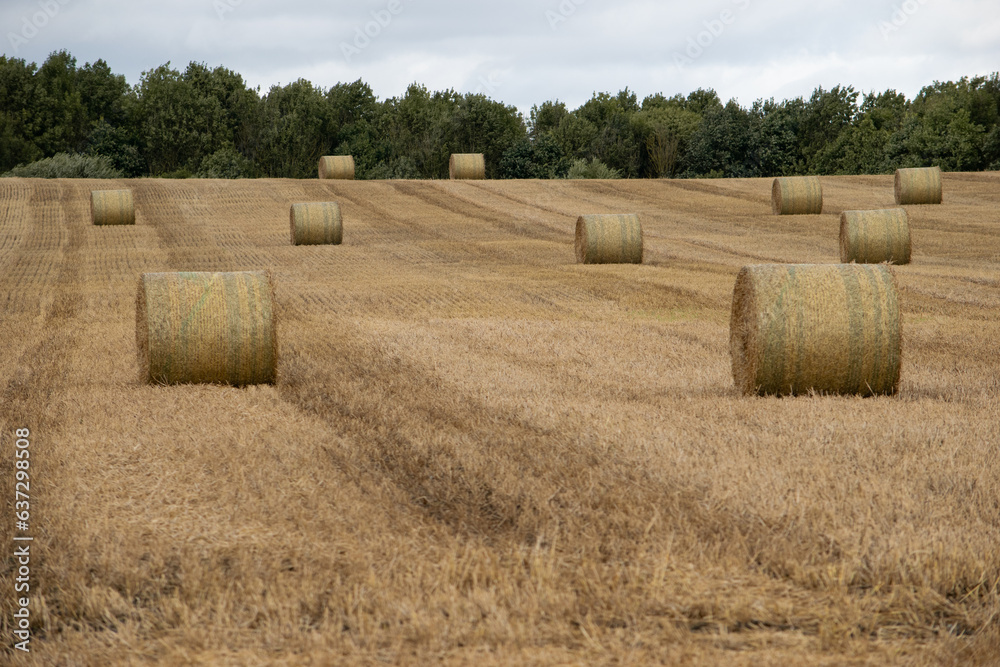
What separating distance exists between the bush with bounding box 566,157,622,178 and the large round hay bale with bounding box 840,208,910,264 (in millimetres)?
42086

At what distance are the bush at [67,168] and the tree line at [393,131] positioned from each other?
0.96 m

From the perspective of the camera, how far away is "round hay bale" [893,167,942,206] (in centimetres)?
3262

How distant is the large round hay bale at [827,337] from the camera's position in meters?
9.09

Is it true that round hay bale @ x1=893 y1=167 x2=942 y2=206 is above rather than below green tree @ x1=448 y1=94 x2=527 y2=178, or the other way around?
below

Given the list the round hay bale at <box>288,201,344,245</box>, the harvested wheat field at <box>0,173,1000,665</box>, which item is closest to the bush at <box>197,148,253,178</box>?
the round hay bale at <box>288,201,344,245</box>

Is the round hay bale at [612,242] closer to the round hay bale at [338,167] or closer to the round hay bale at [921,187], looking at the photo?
the round hay bale at [921,187]

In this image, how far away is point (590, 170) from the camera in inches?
2520

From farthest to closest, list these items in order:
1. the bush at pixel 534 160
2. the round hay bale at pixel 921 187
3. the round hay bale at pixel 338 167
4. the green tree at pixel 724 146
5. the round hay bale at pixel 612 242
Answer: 1. the green tree at pixel 724 146
2. the bush at pixel 534 160
3. the round hay bale at pixel 338 167
4. the round hay bale at pixel 921 187
5. the round hay bale at pixel 612 242

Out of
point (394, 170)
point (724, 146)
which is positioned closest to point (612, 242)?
point (724, 146)

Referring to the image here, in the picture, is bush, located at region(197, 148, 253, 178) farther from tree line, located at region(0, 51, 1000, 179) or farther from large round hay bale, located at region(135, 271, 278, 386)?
large round hay bale, located at region(135, 271, 278, 386)

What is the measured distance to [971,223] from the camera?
28828 millimetres

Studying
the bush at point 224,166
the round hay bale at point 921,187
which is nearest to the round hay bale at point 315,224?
the round hay bale at point 921,187

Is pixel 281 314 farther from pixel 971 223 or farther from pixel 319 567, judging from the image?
pixel 971 223

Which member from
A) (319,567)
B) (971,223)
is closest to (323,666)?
(319,567)
